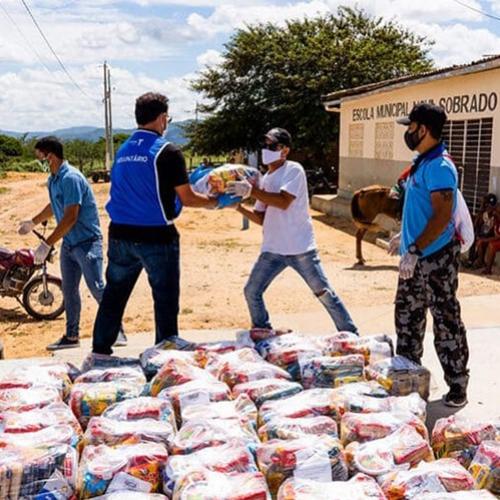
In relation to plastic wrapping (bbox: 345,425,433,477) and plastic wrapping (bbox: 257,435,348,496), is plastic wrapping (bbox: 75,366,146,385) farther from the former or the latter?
plastic wrapping (bbox: 345,425,433,477)

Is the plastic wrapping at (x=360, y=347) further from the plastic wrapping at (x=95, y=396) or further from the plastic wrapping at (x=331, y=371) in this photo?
the plastic wrapping at (x=95, y=396)

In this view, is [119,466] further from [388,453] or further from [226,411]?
[388,453]

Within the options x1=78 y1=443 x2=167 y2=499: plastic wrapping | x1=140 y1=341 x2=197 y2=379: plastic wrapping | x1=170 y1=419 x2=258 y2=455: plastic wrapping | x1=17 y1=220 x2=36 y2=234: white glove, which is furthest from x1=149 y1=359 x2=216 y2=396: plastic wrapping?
x1=17 y1=220 x2=36 y2=234: white glove

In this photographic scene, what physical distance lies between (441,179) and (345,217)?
1543cm

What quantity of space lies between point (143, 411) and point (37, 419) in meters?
0.45

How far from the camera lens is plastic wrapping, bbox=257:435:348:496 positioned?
2725mm

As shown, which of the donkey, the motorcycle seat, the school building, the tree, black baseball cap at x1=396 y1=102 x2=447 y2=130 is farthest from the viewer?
the tree

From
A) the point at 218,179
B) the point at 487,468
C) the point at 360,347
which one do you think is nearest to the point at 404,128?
the point at 218,179

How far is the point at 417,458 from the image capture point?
113 inches

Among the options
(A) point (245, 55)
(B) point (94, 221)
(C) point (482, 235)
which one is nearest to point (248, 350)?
(B) point (94, 221)

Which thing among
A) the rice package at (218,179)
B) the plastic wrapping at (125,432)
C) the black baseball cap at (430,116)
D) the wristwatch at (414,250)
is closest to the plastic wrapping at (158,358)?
the plastic wrapping at (125,432)

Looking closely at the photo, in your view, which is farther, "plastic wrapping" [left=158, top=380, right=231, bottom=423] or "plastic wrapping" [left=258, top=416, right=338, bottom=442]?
"plastic wrapping" [left=158, top=380, right=231, bottom=423]

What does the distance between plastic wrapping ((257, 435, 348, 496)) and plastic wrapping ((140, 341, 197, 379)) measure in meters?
1.14

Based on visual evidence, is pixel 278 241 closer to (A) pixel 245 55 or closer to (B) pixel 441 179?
(B) pixel 441 179
